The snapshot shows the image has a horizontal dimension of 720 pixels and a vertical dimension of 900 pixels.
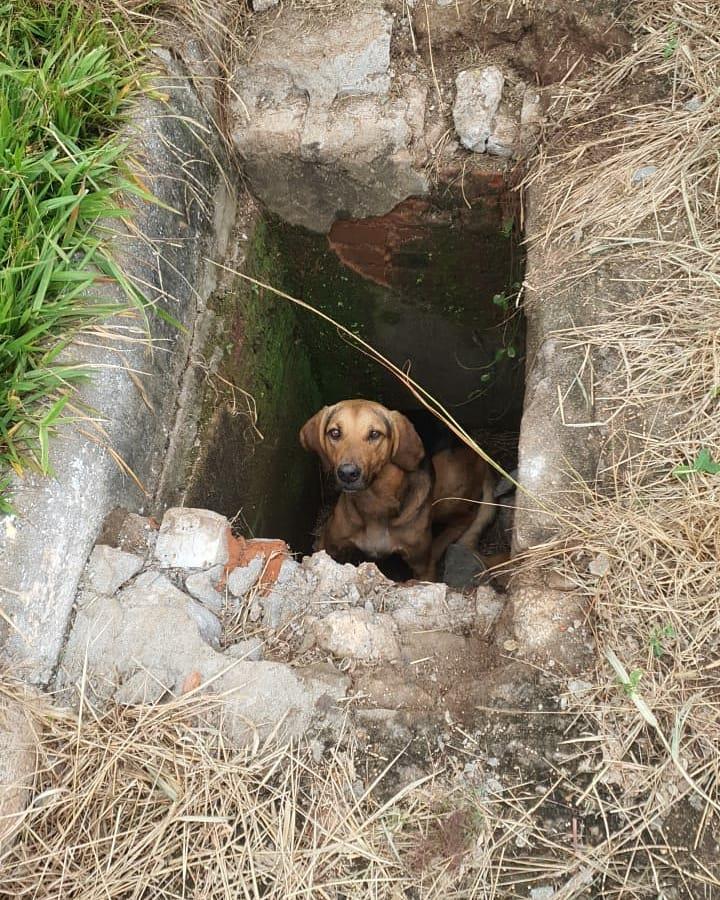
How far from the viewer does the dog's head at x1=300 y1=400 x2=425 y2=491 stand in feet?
11.5

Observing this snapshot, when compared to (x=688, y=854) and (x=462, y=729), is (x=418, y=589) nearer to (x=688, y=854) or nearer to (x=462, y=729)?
(x=462, y=729)

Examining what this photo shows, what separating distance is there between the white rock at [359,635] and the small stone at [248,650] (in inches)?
7.4

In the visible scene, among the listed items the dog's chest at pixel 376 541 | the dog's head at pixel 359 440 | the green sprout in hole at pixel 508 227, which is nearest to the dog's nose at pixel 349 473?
the dog's head at pixel 359 440

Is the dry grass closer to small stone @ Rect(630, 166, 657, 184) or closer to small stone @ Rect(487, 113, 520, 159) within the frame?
small stone @ Rect(630, 166, 657, 184)

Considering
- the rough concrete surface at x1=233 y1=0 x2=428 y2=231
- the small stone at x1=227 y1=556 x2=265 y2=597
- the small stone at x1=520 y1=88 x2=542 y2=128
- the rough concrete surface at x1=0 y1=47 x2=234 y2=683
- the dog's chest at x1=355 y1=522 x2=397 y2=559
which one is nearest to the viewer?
the rough concrete surface at x1=0 y1=47 x2=234 y2=683

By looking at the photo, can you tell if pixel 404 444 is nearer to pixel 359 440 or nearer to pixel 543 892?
pixel 359 440

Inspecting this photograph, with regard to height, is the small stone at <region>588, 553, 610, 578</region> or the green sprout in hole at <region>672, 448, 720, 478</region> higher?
the green sprout in hole at <region>672, 448, 720, 478</region>

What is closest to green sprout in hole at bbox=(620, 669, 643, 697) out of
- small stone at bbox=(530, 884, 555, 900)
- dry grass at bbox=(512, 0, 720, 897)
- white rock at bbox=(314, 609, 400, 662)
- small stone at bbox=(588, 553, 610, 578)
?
dry grass at bbox=(512, 0, 720, 897)

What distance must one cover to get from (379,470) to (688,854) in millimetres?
2247

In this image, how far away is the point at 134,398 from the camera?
2771 mm

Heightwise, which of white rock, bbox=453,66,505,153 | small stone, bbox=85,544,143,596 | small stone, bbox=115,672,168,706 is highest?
white rock, bbox=453,66,505,153

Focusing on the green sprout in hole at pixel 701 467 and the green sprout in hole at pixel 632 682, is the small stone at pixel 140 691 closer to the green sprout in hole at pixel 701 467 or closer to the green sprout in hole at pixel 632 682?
the green sprout in hole at pixel 632 682

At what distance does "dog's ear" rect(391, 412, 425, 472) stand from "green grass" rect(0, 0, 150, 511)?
1.45 meters

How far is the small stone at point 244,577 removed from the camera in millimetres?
2498
